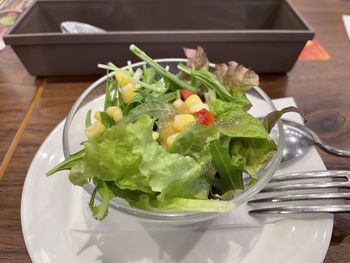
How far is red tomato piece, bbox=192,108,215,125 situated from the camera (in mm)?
589

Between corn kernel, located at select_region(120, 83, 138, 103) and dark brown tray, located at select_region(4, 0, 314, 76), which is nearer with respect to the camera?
corn kernel, located at select_region(120, 83, 138, 103)

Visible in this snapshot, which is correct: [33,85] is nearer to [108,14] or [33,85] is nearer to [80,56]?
[80,56]

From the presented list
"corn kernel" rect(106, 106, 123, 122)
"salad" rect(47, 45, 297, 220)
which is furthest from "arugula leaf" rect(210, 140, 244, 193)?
"corn kernel" rect(106, 106, 123, 122)

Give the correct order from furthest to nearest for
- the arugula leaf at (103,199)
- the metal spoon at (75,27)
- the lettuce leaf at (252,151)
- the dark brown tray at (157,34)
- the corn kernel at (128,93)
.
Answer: the metal spoon at (75,27), the dark brown tray at (157,34), the corn kernel at (128,93), the lettuce leaf at (252,151), the arugula leaf at (103,199)

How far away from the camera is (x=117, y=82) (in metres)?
0.73

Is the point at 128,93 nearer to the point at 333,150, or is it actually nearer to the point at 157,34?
the point at 157,34

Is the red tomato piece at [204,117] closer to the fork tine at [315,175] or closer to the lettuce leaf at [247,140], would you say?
the lettuce leaf at [247,140]

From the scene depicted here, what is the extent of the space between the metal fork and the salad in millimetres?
57

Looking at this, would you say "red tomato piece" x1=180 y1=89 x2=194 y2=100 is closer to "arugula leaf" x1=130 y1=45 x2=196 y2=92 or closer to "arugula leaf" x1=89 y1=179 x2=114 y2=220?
"arugula leaf" x1=130 y1=45 x2=196 y2=92

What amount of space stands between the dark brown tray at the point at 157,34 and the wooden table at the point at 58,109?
0.21 ft

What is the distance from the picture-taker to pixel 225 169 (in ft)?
1.76

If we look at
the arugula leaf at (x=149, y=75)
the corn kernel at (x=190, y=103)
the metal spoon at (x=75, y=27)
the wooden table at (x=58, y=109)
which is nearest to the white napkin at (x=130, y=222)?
the wooden table at (x=58, y=109)

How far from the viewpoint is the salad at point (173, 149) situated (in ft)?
1.63

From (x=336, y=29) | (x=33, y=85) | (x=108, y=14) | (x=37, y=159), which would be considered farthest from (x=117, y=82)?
(x=336, y=29)
